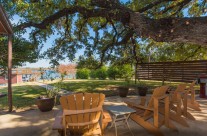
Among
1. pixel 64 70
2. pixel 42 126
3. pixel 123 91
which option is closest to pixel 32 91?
pixel 64 70

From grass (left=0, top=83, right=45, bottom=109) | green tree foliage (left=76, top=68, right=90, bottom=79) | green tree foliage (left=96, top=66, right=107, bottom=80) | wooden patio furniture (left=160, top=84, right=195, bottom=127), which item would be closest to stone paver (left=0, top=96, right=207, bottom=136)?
wooden patio furniture (left=160, top=84, right=195, bottom=127)

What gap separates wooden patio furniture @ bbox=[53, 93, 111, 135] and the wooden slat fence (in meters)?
8.18

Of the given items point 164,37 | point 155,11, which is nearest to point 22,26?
point 164,37

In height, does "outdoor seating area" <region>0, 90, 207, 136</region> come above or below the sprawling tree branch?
below

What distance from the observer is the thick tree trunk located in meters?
3.55

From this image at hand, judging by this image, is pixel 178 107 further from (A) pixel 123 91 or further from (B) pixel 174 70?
(B) pixel 174 70

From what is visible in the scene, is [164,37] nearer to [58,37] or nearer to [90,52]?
[90,52]

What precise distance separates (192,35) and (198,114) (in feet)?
7.67

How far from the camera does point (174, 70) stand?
10898 millimetres

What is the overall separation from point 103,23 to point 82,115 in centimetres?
771

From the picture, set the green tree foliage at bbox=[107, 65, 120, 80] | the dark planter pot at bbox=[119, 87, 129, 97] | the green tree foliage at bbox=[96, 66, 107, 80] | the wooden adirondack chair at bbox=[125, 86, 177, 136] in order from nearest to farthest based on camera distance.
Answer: the wooden adirondack chair at bbox=[125, 86, 177, 136] < the dark planter pot at bbox=[119, 87, 129, 97] < the green tree foliage at bbox=[107, 65, 120, 80] < the green tree foliage at bbox=[96, 66, 107, 80]

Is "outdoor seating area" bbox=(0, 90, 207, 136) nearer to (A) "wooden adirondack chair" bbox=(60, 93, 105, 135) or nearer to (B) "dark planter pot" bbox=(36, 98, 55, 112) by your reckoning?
(B) "dark planter pot" bbox=(36, 98, 55, 112)

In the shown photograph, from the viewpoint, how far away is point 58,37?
9719mm

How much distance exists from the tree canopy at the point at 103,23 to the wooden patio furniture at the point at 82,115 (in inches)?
106
